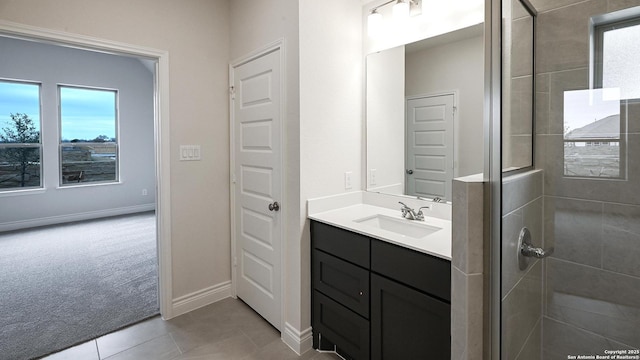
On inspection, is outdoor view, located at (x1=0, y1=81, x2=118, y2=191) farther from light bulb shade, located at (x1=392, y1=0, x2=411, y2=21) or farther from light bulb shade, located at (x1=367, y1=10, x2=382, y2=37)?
light bulb shade, located at (x1=392, y1=0, x2=411, y2=21)

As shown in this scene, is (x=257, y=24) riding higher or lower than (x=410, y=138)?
higher

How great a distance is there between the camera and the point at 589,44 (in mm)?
1118

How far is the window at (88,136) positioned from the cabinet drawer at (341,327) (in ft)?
18.0

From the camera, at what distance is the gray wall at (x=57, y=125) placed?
15.4 feet

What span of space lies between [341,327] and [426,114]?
1.45 m

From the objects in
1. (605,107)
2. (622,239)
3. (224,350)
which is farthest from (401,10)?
Result: (224,350)

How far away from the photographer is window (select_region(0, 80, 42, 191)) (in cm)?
471

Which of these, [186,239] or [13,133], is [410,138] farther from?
[13,133]

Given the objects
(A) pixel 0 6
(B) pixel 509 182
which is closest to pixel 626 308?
(B) pixel 509 182

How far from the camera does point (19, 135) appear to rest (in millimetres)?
4832

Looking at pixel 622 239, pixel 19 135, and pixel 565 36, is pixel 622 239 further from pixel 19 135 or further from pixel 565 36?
pixel 19 135

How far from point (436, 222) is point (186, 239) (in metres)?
1.92

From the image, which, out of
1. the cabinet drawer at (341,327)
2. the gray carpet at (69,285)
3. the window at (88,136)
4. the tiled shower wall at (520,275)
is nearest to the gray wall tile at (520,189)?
the tiled shower wall at (520,275)

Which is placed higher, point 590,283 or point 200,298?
point 590,283
